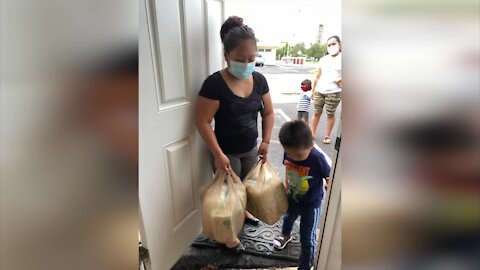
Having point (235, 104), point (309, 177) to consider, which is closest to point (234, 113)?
point (235, 104)

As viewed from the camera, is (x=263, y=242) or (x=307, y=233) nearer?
(x=307, y=233)

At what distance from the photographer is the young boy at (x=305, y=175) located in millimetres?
1130

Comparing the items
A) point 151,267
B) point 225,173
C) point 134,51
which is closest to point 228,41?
point 225,173

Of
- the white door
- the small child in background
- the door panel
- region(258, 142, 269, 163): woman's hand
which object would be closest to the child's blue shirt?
region(258, 142, 269, 163): woman's hand

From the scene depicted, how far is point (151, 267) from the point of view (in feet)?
3.68

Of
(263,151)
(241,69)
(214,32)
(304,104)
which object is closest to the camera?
(241,69)

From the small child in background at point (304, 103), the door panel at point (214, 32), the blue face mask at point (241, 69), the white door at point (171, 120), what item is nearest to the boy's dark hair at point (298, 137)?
the blue face mask at point (241, 69)

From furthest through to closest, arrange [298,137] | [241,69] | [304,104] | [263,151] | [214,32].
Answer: [304,104]
[214,32]
[263,151]
[241,69]
[298,137]

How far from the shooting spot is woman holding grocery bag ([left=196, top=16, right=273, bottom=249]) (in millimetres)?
1241

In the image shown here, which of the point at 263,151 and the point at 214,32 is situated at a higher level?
the point at 214,32

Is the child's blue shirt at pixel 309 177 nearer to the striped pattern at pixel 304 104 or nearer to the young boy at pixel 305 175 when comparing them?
the young boy at pixel 305 175

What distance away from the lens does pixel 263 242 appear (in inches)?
59.3

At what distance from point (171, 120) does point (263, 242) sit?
0.87m

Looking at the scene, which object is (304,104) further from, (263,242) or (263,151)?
(263,242)
